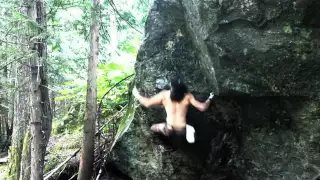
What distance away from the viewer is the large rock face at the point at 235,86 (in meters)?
5.18

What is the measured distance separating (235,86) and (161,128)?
5.23 ft

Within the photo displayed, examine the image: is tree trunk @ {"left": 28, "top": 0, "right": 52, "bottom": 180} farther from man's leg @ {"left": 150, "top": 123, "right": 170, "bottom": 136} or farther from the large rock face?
man's leg @ {"left": 150, "top": 123, "right": 170, "bottom": 136}

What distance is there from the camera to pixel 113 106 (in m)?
9.80

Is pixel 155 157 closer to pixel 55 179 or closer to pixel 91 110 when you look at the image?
pixel 91 110

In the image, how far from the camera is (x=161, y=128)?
20.7 feet

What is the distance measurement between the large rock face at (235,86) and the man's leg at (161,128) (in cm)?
24

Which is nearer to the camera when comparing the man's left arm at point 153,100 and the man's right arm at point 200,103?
the man's right arm at point 200,103

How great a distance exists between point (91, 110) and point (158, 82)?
1766mm

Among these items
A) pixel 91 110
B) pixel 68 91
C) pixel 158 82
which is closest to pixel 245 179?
pixel 158 82

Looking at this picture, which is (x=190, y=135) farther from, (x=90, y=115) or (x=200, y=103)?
(x=90, y=115)

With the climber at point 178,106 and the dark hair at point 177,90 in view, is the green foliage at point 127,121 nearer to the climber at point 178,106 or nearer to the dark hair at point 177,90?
the climber at point 178,106

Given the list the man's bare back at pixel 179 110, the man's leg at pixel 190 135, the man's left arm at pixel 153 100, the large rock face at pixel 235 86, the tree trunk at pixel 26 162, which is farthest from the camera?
the tree trunk at pixel 26 162

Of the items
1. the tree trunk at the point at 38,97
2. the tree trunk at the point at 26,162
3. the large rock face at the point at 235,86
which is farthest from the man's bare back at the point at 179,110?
the tree trunk at the point at 26,162

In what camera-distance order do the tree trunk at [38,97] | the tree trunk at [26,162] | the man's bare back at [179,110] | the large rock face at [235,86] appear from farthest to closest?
the tree trunk at [26,162] < the tree trunk at [38,97] < the man's bare back at [179,110] < the large rock face at [235,86]
